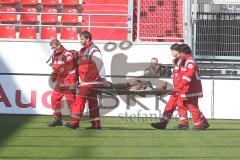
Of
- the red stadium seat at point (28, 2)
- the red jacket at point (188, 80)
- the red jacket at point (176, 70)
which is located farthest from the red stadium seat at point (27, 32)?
the red jacket at point (188, 80)

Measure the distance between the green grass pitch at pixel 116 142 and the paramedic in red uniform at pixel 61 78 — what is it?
15.6 inches

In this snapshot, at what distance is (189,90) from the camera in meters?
13.5

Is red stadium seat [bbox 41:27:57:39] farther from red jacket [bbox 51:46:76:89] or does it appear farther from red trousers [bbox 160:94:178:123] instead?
red trousers [bbox 160:94:178:123]

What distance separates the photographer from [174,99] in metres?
13.9

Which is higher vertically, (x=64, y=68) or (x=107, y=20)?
(x=107, y=20)

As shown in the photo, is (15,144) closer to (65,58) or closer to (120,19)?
(65,58)

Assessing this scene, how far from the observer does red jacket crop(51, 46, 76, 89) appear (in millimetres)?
13859

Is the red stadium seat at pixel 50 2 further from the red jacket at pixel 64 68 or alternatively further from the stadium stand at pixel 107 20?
the red jacket at pixel 64 68

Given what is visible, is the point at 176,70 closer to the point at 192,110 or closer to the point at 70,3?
the point at 192,110

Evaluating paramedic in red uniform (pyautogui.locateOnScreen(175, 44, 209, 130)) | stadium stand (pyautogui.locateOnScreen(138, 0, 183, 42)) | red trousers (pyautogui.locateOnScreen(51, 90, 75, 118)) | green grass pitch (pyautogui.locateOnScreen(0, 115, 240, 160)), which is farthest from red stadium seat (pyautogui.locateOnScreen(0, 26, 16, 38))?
paramedic in red uniform (pyautogui.locateOnScreen(175, 44, 209, 130))

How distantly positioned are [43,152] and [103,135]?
2.58 meters

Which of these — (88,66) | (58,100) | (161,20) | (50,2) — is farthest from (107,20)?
(88,66)

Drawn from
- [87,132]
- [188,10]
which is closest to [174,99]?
[87,132]

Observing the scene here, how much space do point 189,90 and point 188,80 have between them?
0.84 feet
